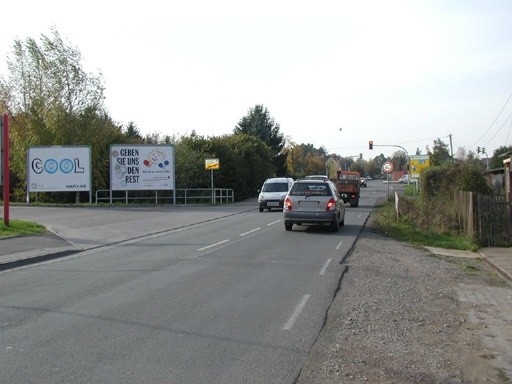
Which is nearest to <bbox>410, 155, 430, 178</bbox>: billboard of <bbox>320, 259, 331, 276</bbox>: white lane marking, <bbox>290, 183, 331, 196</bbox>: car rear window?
<bbox>290, 183, 331, 196</bbox>: car rear window

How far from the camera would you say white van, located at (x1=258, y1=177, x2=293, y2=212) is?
3189 centimetres

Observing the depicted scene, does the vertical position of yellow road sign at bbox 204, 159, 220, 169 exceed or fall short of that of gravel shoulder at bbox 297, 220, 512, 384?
it exceeds it

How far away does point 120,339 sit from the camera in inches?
262

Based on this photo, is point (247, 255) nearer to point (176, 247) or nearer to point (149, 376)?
point (176, 247)

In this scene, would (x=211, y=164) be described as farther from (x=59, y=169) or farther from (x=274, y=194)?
(x=274, y=194)

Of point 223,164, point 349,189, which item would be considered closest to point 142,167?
point 223,164

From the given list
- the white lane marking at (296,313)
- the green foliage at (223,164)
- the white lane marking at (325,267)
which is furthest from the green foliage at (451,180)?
the green foliage at (223,164)

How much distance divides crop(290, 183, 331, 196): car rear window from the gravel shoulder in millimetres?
6945

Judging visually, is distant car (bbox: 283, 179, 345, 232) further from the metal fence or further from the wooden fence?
the metal fence

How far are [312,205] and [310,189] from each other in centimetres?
57

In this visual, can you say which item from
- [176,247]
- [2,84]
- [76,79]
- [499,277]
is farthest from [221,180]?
[499,277]

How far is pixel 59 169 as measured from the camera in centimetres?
3925

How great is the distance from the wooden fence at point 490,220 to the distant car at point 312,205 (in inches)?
171

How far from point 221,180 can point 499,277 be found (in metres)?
36.7
